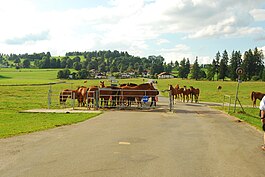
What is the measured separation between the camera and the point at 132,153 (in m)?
8.50

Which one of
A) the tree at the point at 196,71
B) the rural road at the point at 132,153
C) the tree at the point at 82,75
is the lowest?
the tree at the point at 82,75

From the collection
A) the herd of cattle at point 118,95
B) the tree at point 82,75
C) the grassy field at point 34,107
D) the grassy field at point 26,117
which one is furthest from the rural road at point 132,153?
the tree at point 82,75

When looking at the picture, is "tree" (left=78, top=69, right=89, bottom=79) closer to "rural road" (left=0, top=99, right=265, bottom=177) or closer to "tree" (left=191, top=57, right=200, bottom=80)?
"tree" (left=191, top=57, right=200, bottom=80)

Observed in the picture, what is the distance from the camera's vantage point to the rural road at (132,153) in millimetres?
6938

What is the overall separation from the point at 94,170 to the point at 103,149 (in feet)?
6.63

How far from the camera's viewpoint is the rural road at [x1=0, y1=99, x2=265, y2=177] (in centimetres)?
694

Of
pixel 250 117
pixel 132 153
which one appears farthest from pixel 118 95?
pixel 132 153

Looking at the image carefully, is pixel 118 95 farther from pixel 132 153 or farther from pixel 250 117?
pixel 132 153

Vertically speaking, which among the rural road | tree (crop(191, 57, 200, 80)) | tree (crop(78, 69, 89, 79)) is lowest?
tree (crop(78, 69, 89, 79))

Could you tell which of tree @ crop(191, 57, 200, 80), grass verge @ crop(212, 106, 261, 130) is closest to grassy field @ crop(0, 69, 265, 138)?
grass verge @ crop(212, 106, 261, 130)

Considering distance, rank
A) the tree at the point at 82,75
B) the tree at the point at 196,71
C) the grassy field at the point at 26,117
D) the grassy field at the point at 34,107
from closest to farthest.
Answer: the grassy field at the point at 26,117
the grassy field at the point at 34,107
the tree at the point at 82,75
the tree at the point at 196,71

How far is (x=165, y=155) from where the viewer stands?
8430mm

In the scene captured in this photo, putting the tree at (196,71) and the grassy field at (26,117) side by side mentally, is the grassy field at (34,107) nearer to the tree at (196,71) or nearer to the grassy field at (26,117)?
the grassy field at (26,117)

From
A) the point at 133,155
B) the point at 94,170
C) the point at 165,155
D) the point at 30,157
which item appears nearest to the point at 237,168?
the point at 165,155
